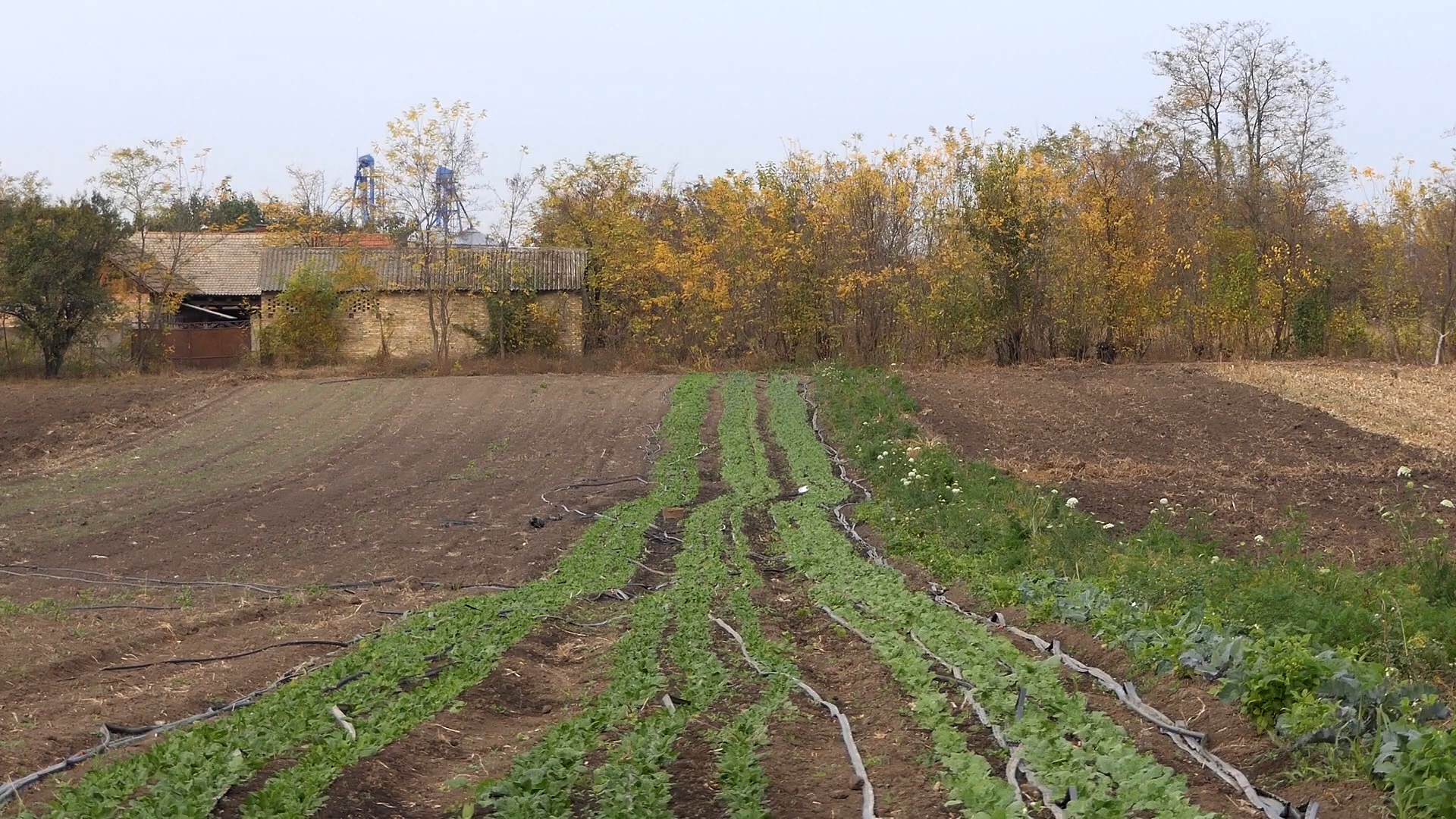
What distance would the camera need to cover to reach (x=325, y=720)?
279 inches

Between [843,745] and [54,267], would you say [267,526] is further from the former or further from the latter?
[54,267]

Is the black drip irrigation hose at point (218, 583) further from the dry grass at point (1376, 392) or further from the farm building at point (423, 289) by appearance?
the farm building at point (423, 289)

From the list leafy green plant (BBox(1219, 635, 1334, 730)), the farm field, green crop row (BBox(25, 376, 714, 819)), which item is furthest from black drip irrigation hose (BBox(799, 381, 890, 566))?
leafy green plant (BBox(1219, 635, 1334, 730))

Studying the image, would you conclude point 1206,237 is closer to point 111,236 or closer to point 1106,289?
point 1106,289

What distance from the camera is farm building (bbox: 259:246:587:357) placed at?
40.7m

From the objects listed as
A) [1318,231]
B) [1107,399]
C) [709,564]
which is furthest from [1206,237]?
[709,564]

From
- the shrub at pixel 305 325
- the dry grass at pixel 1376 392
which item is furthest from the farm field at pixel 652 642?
the shrub at pixel 305 325

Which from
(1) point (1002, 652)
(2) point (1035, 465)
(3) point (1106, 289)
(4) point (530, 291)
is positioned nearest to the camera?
(1) point (1002, 652)

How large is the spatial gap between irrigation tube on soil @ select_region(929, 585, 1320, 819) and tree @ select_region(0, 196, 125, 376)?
110 feet

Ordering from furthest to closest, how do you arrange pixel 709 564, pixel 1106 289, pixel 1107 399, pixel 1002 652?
pixel 1106 289 < pixel 1107 399 < pixel 709 564 < pixel 1002 652

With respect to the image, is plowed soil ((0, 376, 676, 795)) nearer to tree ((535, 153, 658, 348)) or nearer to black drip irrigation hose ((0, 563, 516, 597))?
black drip irrigation hose ((0, 563, 516, 597))

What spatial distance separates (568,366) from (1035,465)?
69.4 feet

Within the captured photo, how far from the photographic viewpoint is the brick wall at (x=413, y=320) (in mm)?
40969

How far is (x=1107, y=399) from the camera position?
27500 millimetres
